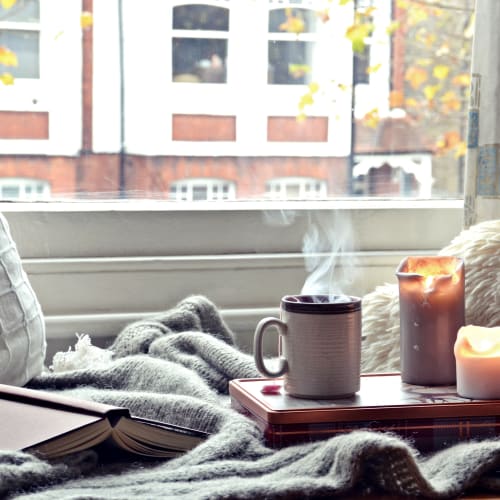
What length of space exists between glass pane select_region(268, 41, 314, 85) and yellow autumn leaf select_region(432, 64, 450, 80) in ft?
0.76

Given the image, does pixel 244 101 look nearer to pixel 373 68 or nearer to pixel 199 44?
pixel 199 44

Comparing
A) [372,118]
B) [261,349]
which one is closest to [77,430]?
[261,349]

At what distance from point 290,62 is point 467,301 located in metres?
0.53

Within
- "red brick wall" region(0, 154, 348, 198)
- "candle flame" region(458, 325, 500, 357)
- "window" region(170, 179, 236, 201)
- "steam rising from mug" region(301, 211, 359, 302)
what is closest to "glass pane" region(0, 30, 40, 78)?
"red brick wall" region(0, 154, 348, 198)

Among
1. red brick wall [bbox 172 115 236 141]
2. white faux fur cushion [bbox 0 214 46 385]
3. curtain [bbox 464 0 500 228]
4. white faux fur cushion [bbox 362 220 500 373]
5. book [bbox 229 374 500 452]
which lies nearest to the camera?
book [bbox 229 374 500 452]

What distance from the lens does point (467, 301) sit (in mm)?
1143

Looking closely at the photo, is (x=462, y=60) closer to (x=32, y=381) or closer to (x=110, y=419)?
(x=32, y=381)

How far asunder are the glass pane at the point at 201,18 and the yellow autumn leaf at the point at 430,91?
36cm

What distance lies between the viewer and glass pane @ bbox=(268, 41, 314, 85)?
146 centimetres

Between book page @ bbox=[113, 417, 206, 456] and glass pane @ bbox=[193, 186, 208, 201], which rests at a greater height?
glass pane @ bbox=[193, 186, 208, 201]

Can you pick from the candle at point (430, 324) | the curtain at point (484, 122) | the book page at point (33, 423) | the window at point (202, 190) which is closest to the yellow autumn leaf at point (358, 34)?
the curtain at point (484, 122)

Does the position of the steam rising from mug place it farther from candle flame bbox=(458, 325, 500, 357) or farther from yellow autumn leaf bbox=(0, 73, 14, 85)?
candle flame bbox=(458, 325, 500, 357)

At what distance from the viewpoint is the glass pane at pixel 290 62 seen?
1.46 meters

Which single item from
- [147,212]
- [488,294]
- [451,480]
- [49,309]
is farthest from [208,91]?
[451,480]
